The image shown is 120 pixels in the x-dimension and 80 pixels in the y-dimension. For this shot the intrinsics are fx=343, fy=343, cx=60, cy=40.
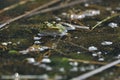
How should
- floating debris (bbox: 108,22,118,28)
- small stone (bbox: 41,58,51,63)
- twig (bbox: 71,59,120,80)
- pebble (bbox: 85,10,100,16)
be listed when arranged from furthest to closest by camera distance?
pebble (bbox: 85,10,100,16), floating debris (bbox: 108,22,118,28), small stone (bbox: 41,58,51,63), twig (bbox: 71,59,120,80)

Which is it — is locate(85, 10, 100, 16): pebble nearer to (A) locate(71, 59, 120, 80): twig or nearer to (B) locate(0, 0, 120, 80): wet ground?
(B) locate(0, 0, 120, 80): wet ground

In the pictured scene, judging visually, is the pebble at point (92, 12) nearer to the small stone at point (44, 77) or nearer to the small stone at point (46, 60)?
the small stone at point (46, 60)

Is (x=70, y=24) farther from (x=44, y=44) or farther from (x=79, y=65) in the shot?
(x=79, y=65)

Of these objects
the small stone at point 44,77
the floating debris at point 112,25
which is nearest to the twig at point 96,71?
the small stone at point 44,77

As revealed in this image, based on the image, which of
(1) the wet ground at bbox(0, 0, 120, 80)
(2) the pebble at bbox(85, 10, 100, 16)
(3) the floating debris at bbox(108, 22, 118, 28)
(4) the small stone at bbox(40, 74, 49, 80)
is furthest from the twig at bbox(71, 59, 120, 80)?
(2) the pebble at bbox(85, 10, 100, 16)

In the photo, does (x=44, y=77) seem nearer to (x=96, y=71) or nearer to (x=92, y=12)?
(x=96, y=71)

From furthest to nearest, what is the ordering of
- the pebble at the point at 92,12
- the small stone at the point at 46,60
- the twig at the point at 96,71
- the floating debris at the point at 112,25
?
the pebble at the point at 92,12, the floating debris at the point at 112,25, the small stone at the point at 46,60, the twig at the point at 96,71

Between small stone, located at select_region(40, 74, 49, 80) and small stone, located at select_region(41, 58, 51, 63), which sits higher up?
small stone, located at select_region(41, 58, 51, 63)

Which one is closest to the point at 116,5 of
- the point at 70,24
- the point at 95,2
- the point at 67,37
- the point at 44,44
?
the point at 95,2
